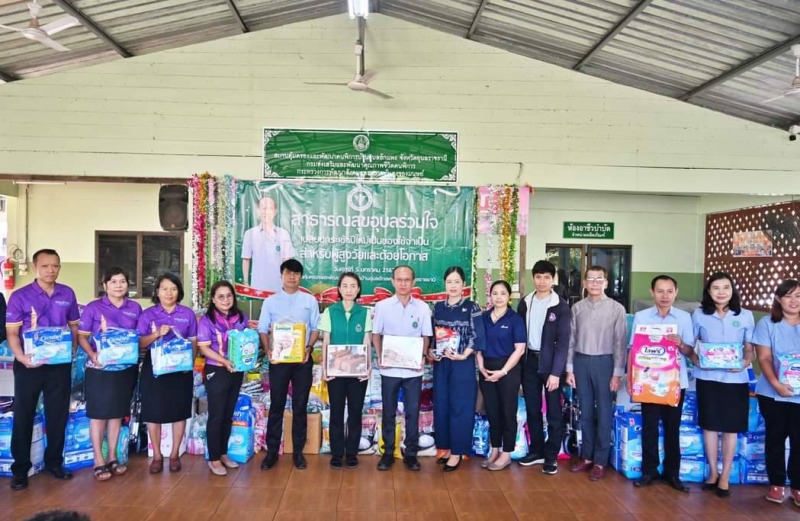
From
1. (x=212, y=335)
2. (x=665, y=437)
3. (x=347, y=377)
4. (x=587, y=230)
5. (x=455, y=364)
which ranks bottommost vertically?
(x=665, y=437)

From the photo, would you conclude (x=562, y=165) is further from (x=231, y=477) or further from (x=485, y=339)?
(x=231, y=477)

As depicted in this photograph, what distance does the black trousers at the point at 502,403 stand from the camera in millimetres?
3918

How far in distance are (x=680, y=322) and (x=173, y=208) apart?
538cm

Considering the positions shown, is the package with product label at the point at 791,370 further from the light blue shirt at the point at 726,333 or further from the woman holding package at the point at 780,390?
the light blue shirt at the point at 726,333

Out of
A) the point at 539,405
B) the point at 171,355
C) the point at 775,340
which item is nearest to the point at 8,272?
the point at 171,355

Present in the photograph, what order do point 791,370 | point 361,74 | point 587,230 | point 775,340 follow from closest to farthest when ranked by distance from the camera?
point 791,370 → point 775,340 → point 361,74 → point 587,230

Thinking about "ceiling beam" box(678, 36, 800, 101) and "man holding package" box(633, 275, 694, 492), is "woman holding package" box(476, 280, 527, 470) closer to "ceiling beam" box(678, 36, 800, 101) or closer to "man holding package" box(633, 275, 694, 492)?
"man holding package" box(633, 275, 694, 492)

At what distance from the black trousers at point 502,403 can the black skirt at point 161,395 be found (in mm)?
2266

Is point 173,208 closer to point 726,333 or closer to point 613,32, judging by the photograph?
point 613,32

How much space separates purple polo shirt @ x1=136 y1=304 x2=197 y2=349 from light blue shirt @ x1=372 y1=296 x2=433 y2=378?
1.38 m

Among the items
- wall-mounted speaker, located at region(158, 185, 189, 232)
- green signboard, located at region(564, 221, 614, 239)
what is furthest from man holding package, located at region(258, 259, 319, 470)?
green signboard, located at region(564, 221, 614, 239)

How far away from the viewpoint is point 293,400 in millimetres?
3992

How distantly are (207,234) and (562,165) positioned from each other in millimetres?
4067

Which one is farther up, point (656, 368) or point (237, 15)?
point (237, 15)
